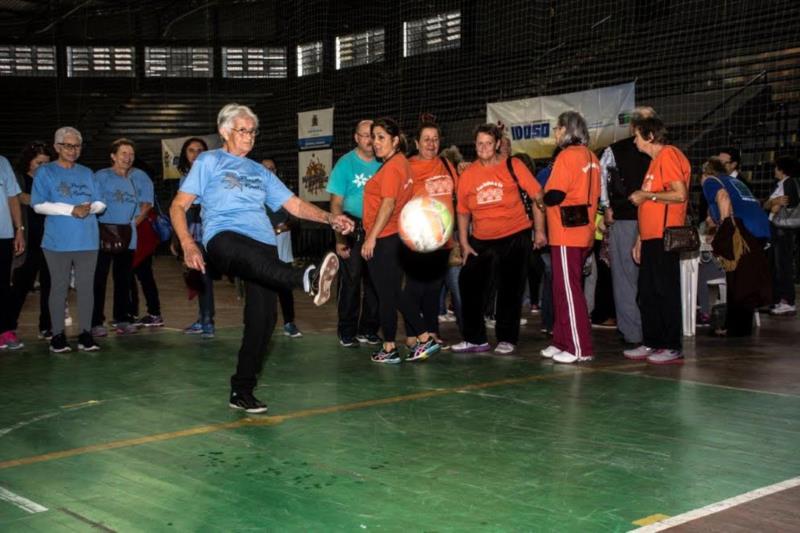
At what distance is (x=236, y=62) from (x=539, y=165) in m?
17.6

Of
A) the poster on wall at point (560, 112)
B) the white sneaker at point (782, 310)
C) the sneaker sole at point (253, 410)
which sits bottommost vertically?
the white sneaker at point (782, 310)

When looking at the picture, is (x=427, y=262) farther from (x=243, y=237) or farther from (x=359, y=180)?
(x=243, y=237)

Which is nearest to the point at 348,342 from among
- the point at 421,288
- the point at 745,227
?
the point at 421,288

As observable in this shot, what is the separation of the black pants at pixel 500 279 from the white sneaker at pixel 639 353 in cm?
95

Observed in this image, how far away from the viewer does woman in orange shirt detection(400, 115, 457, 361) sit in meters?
7.21

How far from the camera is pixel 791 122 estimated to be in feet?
54.5

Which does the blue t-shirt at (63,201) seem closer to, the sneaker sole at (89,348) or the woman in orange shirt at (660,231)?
the sneaker sole at (89,348)

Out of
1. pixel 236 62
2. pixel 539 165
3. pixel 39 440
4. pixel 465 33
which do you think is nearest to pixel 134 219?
pixel 39 440

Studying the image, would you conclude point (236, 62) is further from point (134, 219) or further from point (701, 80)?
point (134, 219)

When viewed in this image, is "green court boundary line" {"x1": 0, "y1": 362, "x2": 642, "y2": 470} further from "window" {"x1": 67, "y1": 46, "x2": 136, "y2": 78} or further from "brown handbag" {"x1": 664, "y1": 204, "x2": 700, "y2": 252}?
"window" {"x1": 67, "y1": 46, "x2": 136, "y2": 78}

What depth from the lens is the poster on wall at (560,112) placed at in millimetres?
14156

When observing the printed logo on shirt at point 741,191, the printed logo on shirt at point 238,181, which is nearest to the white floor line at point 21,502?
the printed logo on shirt at point 238,181

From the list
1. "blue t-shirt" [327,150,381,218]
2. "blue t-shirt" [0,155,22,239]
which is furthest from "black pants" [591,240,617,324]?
"blue t-shirt" [0,155,22,239]

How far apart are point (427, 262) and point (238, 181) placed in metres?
2.57
